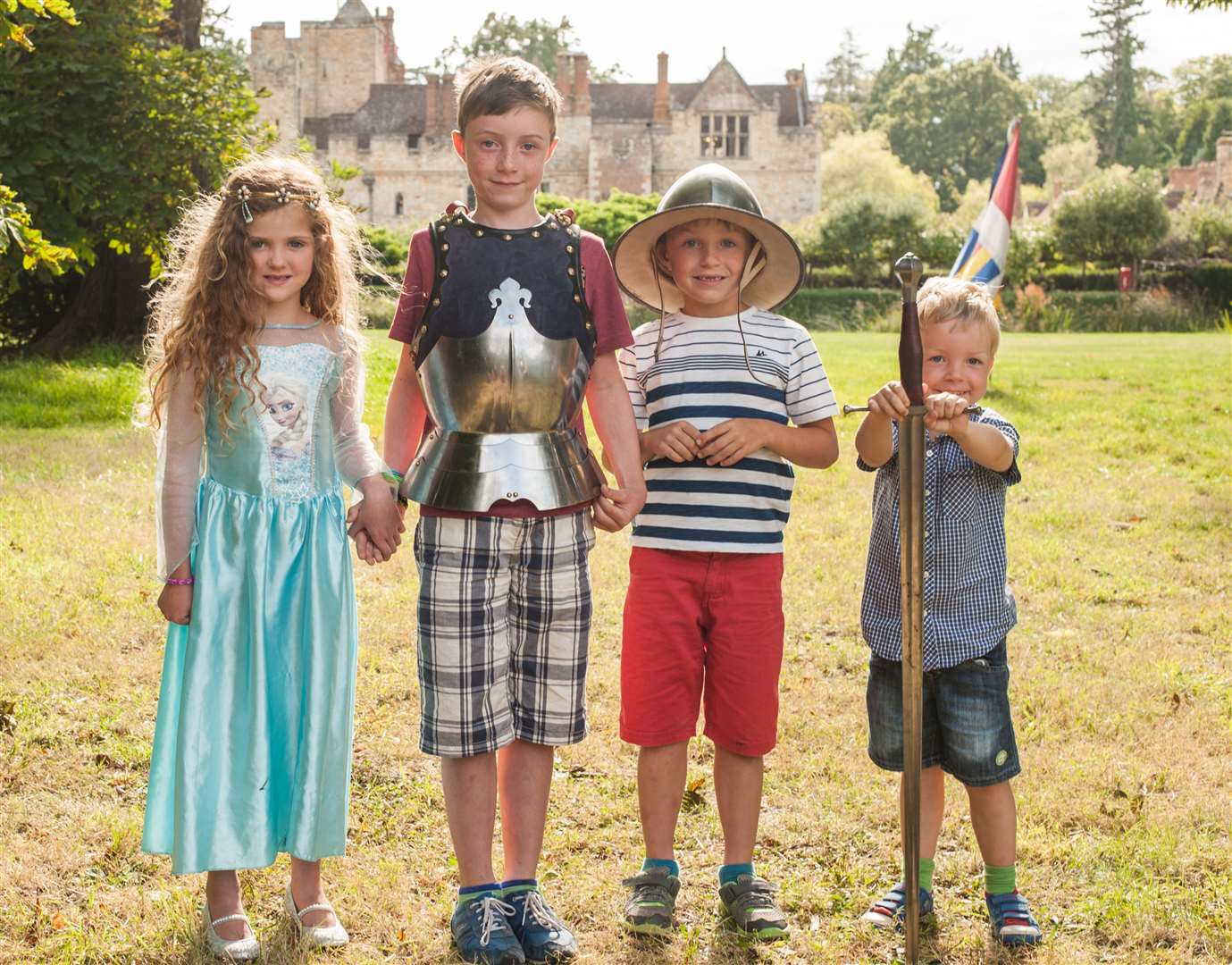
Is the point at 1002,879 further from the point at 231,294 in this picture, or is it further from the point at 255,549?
the point at 231,294

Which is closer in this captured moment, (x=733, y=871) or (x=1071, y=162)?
(x=733, y=871)

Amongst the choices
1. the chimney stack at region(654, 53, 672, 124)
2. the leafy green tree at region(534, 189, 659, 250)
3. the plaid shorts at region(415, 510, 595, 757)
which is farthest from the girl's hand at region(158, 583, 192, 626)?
the chimney stack at region(654, 53, 672, 124)

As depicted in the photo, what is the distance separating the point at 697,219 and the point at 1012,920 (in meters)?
1.83

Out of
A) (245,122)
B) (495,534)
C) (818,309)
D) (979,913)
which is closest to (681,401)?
(495,534)

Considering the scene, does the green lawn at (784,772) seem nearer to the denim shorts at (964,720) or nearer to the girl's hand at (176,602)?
the denim shorts at (964,720)

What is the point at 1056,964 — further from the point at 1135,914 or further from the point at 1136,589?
the point at 1136,589

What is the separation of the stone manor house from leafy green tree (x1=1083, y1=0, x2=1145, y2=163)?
103 ft

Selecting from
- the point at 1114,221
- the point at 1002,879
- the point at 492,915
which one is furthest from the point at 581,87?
the point at 492,915

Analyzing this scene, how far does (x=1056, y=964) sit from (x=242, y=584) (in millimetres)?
2020

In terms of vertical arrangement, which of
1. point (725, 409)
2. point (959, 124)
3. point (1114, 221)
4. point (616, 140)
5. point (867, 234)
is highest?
point (959, 124)

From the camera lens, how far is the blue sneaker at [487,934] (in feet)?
9.60

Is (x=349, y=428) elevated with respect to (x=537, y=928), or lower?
elevated

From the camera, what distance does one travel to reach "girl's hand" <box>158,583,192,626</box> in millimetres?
2955

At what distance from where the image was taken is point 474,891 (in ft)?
9.94
